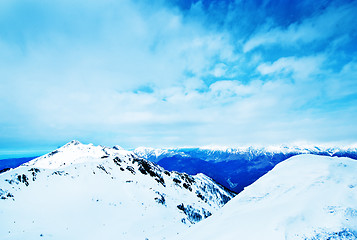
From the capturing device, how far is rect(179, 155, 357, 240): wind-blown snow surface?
579 cm

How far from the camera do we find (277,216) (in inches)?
266

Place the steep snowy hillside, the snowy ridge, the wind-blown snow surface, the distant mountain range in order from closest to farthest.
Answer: the wind-blown snow surface → the distant mountain range → the steep snowy hillside → the snowy ridge

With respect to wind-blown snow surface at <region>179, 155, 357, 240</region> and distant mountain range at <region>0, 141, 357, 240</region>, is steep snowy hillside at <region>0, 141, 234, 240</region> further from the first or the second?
wind-blown snow surface at <region>179, 155, 357, 240</region>

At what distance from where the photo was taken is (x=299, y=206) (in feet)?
22.4

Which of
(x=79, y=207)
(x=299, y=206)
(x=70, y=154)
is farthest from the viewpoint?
(x=70, y=154)

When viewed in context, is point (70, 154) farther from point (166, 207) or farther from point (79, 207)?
point (79, 207)

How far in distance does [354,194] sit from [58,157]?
569ft

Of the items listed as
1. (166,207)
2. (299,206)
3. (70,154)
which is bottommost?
(166,207)

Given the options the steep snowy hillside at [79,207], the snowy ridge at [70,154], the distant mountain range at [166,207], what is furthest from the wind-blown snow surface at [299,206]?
the snowy ridge at [70,154]

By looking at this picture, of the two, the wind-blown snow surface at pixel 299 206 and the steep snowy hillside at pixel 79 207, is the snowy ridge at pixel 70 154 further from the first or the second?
the wind-blown snow surface at pixel 299 206

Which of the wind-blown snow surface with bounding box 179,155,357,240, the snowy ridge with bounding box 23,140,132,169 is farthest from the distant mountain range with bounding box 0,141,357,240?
the snowy ridge with bounding box 23,140,132,169

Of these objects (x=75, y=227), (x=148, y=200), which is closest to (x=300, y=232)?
(x=75, y=227)

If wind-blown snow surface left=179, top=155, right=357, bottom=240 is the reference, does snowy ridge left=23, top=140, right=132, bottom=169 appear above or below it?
above

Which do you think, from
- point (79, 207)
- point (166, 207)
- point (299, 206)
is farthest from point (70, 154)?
point (299, 206)
